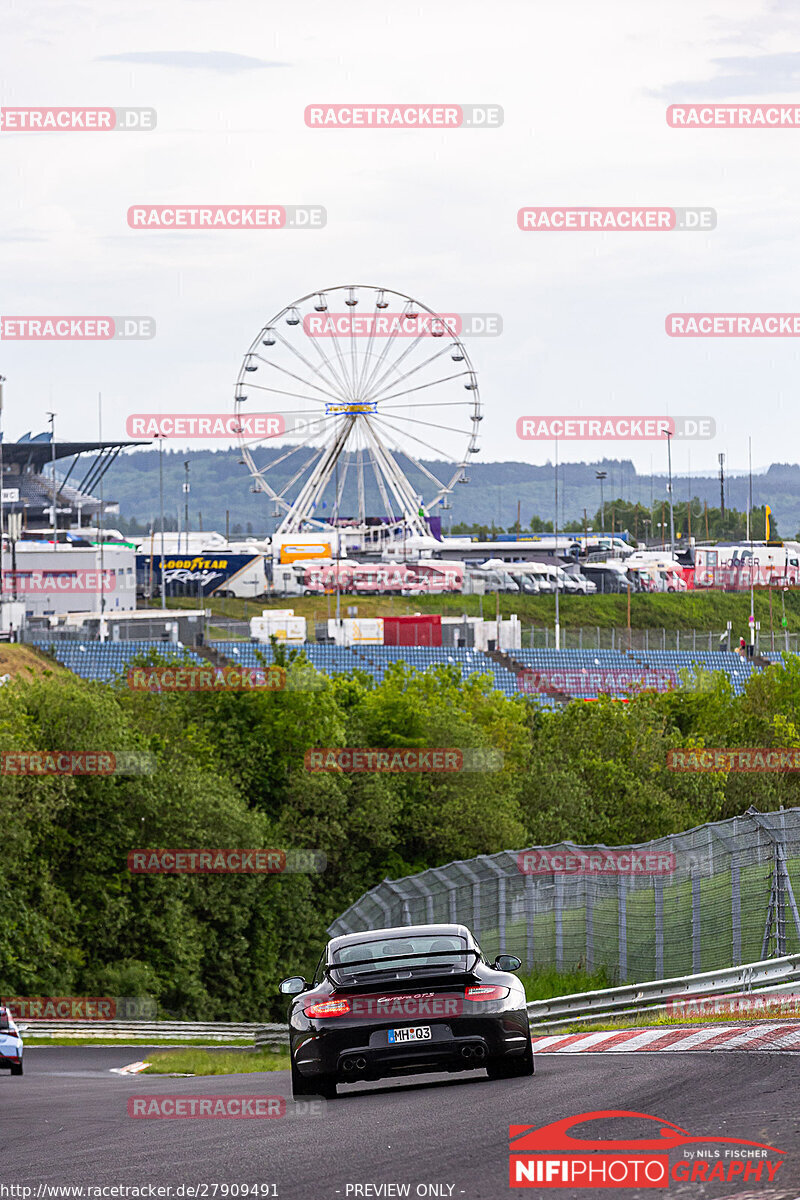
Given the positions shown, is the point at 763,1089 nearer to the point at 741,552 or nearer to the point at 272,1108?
the point at 272,1108

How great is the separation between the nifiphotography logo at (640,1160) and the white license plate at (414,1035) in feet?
7.56

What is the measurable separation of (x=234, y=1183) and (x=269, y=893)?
123 feet

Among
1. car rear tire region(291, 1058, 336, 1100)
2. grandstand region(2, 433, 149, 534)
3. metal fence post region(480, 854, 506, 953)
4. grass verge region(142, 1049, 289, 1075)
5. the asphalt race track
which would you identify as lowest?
grass verge region(142, 1049, 289, 1075)

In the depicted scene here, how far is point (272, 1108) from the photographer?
1088 cm

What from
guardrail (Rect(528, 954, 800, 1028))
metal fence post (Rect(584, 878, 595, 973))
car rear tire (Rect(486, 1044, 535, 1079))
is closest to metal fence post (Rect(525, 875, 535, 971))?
metal fence post (Rect(584, 878, 595, 973))

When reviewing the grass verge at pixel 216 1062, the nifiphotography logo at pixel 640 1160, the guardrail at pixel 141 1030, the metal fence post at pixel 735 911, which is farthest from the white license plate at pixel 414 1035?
the guardrail at pixel 141 1030

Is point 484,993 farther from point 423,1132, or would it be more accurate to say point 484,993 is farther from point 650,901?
point 650,901

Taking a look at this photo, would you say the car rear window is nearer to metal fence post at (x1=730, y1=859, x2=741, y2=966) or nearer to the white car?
metal fence post at (x1=730, y1=859, x2=741, y2=966)

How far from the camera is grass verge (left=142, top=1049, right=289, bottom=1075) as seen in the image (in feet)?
62.0

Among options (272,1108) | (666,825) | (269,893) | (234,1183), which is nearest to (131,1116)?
(272,1108)

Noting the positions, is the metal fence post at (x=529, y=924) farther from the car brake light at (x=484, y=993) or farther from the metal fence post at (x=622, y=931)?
the car brake light at (x=484, y=993)

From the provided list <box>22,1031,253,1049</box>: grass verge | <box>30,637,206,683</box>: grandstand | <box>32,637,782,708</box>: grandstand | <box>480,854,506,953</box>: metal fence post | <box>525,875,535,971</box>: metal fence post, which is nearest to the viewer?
<box>525,875,535,971</box>: metal fence post

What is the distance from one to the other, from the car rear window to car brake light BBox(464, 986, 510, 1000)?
183 millimetres

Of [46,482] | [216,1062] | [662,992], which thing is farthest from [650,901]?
[46,482]
